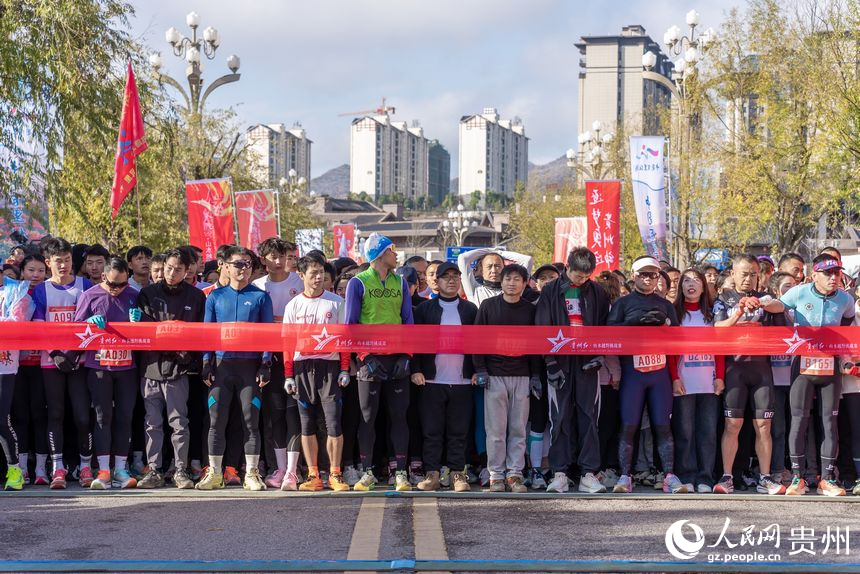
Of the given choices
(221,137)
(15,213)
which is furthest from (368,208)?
(15,213)

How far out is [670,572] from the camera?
6.28m

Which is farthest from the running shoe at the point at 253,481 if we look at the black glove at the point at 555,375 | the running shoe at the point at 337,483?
the black glove at the point at 555,375

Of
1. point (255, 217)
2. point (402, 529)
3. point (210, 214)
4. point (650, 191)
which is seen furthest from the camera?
point (255, 217)

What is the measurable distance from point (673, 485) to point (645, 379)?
959mm

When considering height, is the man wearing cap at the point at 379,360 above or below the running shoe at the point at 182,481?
above

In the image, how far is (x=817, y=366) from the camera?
9.33m

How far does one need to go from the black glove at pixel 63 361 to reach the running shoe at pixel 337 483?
8.28ft

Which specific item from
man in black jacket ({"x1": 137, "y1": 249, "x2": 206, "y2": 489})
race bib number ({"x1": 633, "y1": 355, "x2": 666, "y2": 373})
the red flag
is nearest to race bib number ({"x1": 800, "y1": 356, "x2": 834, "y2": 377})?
race bib number ({"x1": 633, "y1": 355, "x2": 666, "y2": 373})

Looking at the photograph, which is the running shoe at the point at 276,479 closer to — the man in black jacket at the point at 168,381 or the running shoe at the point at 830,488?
the man in black jacket at the point at 168,381

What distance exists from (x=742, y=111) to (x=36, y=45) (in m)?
18.6

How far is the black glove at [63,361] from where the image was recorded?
9359 millimetres

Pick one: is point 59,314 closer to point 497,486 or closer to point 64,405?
point 64,405

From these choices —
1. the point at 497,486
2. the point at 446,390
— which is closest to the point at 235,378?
the point at 446,390

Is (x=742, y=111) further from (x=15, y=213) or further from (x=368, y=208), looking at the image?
(x=368, y=208)
